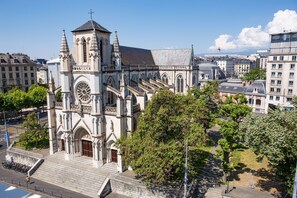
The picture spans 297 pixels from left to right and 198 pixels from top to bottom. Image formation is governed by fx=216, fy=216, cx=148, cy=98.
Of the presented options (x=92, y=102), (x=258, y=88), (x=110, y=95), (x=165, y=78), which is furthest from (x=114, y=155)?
(x=258, y=88)

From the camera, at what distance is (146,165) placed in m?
24.7

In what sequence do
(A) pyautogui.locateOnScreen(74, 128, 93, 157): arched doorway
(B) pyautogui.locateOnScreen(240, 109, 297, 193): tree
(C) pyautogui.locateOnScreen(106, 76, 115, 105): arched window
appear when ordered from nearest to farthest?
1. (B) pyautogui.locateOnScreen(240, 109, 297, 193): tree
2. (C) pyautogui.locateOnScreen(106, 76, 115, 105): arched window
3. (A) pyautogui.locateOnScreen(74, 128, 93, 157): arched doorway

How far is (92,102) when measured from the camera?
31625 millimetres

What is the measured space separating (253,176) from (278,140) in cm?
1137

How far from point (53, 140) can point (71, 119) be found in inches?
232

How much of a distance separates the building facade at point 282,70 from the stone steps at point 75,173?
164ft

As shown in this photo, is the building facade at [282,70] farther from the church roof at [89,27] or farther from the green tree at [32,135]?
the green tree at [32,135]

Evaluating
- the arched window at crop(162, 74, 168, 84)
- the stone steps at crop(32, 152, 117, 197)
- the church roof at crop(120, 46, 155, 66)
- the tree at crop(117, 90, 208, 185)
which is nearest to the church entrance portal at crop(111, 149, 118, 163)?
the stone steps at crop(32, 152, 117, 197)

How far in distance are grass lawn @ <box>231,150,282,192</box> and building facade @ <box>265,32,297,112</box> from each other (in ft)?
109

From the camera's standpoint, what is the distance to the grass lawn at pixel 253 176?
26725 millimetres

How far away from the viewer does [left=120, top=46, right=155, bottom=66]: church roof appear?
4452 cm

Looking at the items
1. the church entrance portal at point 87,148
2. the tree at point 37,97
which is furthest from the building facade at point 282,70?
the tree at point 37,97

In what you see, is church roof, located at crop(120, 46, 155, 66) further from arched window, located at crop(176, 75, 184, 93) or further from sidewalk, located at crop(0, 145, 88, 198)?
sidewalk, located at crop(0, 145, 88, 198)

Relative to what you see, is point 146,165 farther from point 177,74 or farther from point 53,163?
point 177,74
